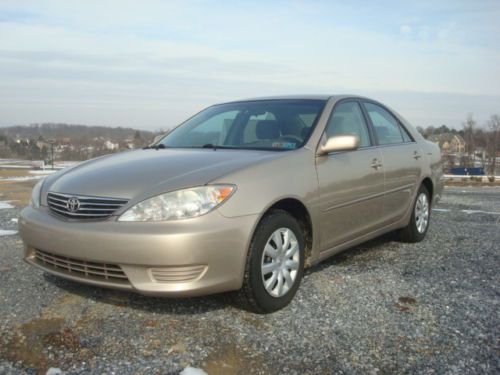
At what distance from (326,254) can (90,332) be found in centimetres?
184

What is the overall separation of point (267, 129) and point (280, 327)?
175 centimetres

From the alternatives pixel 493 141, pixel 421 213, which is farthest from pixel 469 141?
pixel 421 213

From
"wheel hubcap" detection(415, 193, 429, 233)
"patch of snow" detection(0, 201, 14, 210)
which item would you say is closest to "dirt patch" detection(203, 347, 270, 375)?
"wheel hubcap" detection(415, 193, 429, 233)

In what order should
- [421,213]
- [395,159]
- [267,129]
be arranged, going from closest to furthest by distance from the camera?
[267,129] < [395,159] < [421,213]

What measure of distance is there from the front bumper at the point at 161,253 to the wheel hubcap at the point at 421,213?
300 cm

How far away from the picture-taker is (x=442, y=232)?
19.9 ft

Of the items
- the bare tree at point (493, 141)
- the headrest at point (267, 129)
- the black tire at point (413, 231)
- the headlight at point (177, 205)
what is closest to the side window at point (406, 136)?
the black tire at point (413, 231)

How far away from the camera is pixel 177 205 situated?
2830 millimetres

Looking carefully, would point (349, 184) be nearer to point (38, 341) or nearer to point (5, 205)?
point (38, 341)

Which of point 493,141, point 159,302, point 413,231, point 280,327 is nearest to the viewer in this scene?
point 280,327

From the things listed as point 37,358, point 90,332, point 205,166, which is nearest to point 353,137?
point 205,166

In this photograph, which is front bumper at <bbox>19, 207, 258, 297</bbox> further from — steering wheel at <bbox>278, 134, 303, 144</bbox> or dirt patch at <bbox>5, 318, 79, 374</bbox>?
steering wheel at <bbox>278, 134, 303, 144</bbox>

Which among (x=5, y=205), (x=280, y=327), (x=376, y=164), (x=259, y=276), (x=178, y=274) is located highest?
(x=376, y=164)

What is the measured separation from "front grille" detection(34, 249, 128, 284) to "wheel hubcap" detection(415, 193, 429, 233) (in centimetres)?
360
